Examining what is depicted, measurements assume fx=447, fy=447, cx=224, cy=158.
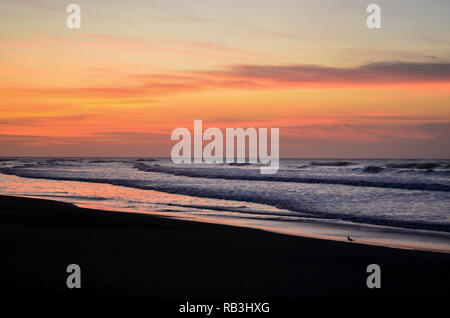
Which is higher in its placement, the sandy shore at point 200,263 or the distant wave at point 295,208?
the distant wave at point 295,208

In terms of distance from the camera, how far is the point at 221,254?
847 centimetres

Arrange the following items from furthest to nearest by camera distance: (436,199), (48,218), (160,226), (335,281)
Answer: (436,199) → (48,218) → (160,226) → (335,281)

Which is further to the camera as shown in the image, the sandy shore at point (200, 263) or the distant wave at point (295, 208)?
the distant wave at point (295, 208)

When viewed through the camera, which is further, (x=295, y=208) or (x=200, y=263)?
(x=295, y=208)

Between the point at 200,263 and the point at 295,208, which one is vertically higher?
the point at 295,208

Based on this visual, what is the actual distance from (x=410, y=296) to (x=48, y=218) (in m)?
10.3

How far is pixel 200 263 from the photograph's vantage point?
Result: 766 centimetres

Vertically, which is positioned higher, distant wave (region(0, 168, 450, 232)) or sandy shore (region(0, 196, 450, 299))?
distant wave (region(0, 168, 450, 232))

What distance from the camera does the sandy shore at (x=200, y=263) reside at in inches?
245

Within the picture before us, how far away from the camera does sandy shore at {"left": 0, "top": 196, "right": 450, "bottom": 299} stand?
6211mm

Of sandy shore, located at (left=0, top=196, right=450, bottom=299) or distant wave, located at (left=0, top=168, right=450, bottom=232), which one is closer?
sandy shore, located at (left=0, top=196, right=450, bottom=299)
